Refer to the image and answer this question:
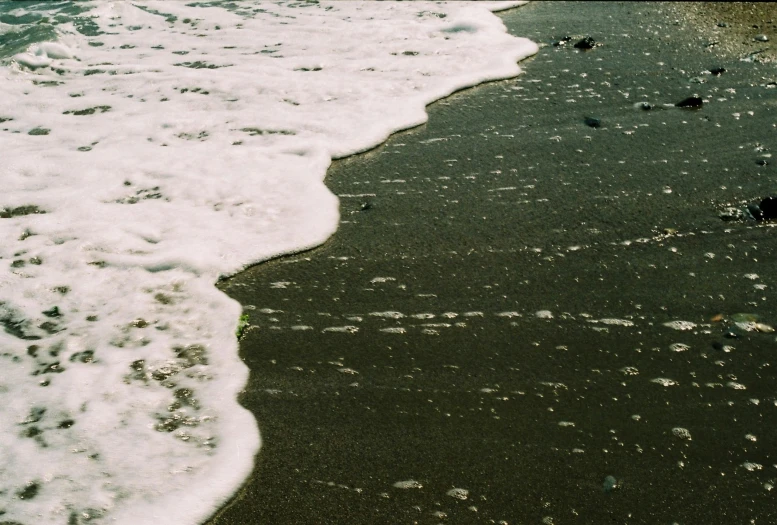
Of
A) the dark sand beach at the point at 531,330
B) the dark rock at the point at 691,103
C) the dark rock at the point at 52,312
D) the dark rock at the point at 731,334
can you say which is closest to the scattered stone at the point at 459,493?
the dark sand beach at the point at 531,330

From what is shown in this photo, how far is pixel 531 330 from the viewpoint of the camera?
3.42 metres

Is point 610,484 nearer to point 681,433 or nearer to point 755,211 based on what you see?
point 681,433

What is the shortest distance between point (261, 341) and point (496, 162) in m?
2.25

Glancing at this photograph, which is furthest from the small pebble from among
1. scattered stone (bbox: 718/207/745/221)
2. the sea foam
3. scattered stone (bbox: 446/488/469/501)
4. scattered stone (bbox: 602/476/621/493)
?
scattered stone (bbox: 718/207/745/221)

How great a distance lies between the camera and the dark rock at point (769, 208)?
13.9 feet

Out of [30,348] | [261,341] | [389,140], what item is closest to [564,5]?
[389,140]

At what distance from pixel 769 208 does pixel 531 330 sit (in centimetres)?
187

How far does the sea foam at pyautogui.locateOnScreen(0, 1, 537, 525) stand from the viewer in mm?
2883

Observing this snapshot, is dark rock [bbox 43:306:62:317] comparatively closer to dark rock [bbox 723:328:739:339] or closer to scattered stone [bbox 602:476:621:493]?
scattered stone [bbox 602:476:621:493]

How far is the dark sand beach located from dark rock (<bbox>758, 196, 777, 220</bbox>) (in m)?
0.12

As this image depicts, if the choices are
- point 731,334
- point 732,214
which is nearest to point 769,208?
point 732,214

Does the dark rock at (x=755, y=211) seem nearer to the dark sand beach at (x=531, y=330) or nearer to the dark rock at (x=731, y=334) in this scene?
the dark sand beach at (x=531, y=330)

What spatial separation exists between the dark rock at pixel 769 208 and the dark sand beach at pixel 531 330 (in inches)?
4.8

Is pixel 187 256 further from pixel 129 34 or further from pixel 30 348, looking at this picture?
pixel 129 34
